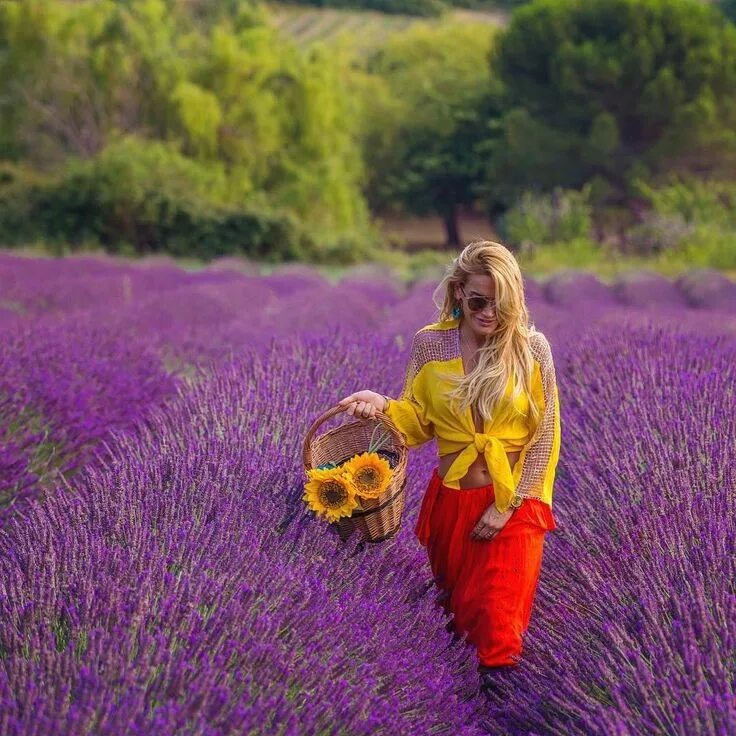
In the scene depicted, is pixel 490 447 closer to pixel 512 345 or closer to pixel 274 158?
pixel 512 345

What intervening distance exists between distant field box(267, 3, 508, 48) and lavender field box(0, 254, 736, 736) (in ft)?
227

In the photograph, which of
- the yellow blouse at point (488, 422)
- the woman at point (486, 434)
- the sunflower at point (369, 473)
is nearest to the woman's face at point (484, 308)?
the woman at point (486, 434)

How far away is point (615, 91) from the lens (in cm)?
3325

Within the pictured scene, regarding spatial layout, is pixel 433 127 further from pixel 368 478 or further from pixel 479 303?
pixel 368 478

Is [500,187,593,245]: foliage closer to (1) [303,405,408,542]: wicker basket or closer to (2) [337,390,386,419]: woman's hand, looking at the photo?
(1) [303,405,408,542]: wicker basket

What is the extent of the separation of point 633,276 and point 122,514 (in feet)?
42.8

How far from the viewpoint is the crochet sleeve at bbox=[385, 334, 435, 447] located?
9.34ft

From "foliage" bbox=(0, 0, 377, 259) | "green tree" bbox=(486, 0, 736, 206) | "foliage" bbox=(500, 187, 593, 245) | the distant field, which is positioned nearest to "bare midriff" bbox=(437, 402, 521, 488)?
"foliage" bbox=(0, 0, 377, 259)

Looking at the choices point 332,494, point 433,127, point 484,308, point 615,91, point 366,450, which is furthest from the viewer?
point 433,127

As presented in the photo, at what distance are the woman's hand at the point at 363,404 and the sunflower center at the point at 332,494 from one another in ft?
0.65

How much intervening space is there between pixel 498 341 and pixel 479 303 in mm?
109

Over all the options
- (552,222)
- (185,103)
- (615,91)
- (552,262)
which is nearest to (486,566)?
(552,262)

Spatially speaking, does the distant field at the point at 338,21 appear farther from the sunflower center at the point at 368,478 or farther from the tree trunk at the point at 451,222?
the sunflower center at the point at 368,478

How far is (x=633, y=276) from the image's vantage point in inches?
577
